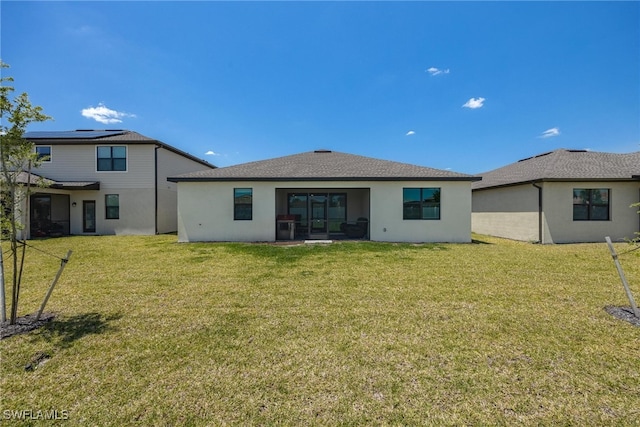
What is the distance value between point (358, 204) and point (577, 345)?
11730 mm

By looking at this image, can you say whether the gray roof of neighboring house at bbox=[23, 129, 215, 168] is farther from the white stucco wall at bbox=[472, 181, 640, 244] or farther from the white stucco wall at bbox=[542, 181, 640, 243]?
the white stucco wall at bbox=[542, 181, 640, 243]

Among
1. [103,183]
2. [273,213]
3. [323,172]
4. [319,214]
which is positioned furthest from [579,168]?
[103,183]

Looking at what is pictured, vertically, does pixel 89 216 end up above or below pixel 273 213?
below

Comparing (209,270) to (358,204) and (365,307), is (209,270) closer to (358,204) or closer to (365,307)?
(365,307)

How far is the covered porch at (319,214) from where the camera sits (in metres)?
12.6

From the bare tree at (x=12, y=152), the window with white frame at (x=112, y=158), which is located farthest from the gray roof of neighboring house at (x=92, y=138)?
the bare tree at (x=12, y=152)

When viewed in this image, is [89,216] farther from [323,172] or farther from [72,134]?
[323,172]

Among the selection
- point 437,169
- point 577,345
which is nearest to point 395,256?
point 577,345

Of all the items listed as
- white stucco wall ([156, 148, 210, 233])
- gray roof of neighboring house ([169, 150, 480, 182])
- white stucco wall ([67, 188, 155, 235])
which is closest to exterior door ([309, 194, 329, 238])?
gray roof of neighboring house ([169, 150, 480, 182])

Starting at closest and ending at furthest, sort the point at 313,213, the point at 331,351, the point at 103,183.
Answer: the point at 331,351
the point at 313,213
the point at 103,183

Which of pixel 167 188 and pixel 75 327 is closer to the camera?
pixel 75 327

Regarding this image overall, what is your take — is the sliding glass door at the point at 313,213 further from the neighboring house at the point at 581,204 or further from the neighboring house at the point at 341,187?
the neighboring house at the point at 581,204

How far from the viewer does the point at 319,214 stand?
13.3 metres

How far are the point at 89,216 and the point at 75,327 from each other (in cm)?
1490
